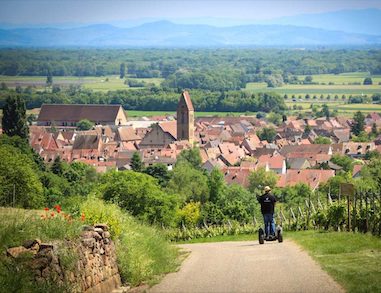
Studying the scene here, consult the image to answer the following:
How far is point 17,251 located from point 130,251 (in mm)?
3301

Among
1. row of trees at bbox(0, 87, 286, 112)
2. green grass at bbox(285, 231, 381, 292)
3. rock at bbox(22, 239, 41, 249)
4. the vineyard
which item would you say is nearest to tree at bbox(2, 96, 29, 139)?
the vineyard

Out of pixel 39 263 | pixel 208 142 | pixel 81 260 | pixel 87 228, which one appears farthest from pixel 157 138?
pixel 39 263

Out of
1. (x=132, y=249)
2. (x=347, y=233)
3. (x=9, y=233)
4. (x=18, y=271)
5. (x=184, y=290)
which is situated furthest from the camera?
(x=347, y=233)

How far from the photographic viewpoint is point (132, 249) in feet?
47.4

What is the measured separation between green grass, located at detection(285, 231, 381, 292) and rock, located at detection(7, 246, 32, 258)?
3.85 m

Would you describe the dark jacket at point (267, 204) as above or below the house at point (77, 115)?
above

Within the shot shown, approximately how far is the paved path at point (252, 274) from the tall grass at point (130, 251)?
0.30 meters

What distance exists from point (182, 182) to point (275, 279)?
166ft

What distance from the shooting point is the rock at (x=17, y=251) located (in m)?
11.1

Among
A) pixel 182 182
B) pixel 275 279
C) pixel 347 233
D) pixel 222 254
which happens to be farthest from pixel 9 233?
pixel 182 182

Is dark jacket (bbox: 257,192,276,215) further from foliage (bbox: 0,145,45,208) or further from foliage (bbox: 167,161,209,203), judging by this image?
foliage (bbox: 167,161,209,203)

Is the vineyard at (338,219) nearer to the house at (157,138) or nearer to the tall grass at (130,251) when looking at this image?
the tall grass at (130,251)

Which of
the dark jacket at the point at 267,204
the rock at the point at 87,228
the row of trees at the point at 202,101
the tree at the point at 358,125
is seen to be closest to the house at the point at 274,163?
the tree at the point at 358,125

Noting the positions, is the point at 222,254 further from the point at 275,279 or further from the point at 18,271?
the point at 18,271
